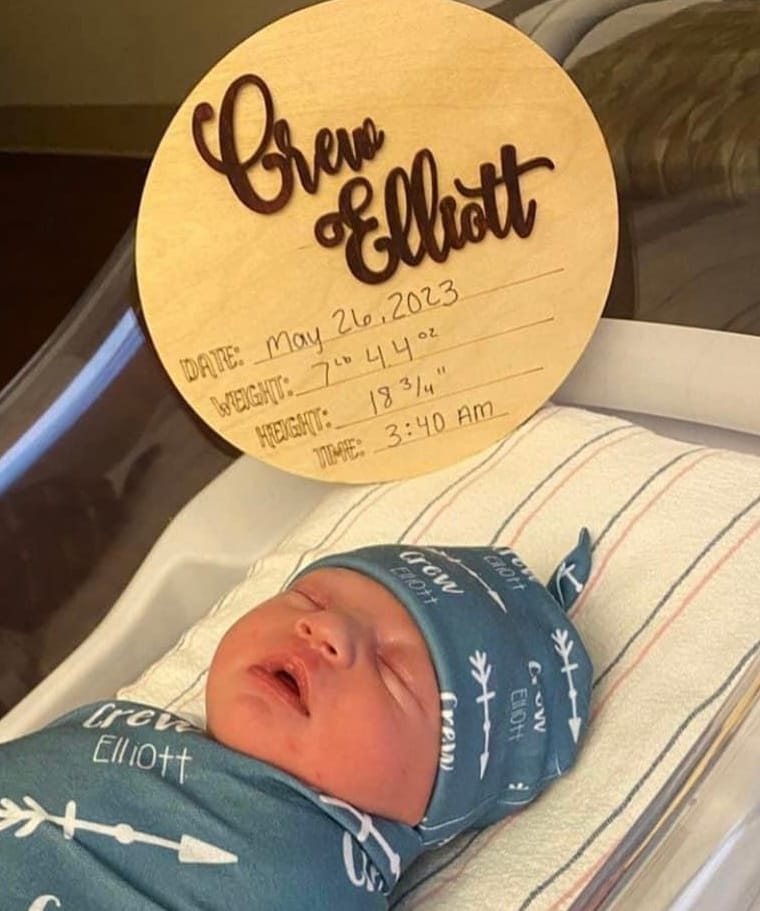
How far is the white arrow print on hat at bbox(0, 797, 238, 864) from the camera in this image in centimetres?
60

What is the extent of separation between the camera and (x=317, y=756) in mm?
630

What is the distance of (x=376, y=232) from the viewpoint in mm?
850

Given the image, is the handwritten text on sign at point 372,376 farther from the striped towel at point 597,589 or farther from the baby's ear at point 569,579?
the baby's ear at point 569,579

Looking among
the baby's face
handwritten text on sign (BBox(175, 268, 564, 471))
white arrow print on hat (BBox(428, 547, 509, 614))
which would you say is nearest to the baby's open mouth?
the baby's face

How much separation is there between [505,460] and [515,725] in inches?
9.5

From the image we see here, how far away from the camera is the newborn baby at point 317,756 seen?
596 millimetres

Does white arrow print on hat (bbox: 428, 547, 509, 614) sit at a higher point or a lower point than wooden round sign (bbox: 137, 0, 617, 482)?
lower

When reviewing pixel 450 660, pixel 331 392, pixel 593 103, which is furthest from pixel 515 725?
pixel 593 103

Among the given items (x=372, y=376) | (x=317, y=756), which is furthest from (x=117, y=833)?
(x=372, y=376)

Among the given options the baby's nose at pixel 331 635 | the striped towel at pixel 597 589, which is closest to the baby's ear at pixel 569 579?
the striped towel at pixel 597 589

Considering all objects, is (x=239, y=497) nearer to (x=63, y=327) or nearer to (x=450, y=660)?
(x=63, y=327)

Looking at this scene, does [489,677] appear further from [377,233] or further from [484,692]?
[377,233]

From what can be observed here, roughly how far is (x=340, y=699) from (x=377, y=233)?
0.33m

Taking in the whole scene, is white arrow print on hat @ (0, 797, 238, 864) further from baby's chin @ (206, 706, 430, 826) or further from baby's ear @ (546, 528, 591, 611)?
baby's ear @ (546, 528, 591, 611)
